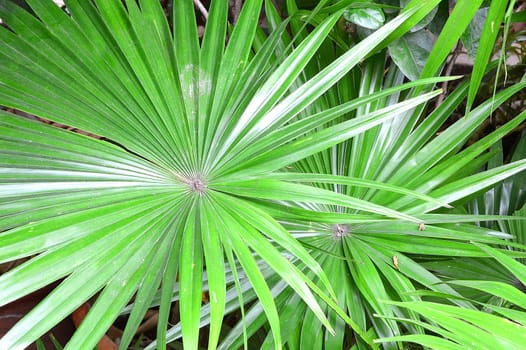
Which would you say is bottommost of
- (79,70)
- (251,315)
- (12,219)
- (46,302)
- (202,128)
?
(251,315)

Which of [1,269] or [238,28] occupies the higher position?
[238,28]

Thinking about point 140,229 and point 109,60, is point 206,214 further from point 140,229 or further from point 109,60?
point 109,60

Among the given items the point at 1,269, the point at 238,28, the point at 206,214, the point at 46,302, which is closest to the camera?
the point at 46,302

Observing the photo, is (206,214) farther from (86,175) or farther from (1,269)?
(1,269)

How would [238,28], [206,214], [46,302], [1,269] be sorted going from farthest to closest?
1. [1,269]
2. [238,28]
3. [206,214]
4. [46,302]

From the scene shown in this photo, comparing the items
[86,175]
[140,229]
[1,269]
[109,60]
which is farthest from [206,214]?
[1,269]

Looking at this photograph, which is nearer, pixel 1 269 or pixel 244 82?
pixel 244 82
